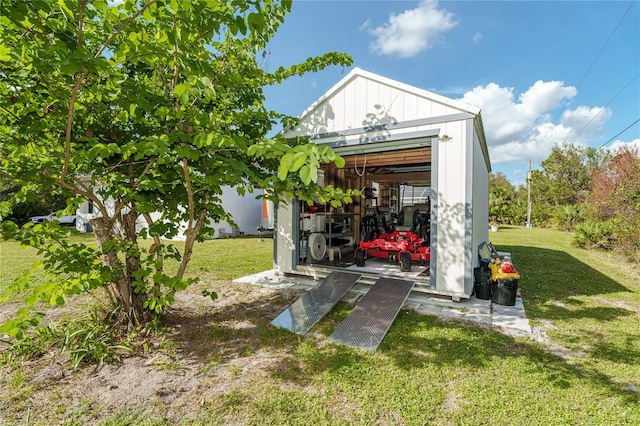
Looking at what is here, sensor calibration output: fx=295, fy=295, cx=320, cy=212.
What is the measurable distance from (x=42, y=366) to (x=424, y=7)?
7683 millimetres

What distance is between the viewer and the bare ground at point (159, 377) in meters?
2.22

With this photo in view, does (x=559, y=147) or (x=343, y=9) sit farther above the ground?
(x=559, y=147)

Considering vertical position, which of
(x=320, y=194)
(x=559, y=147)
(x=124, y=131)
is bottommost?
(x=320, y=194)

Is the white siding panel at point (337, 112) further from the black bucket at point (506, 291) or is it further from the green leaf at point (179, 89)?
the green leaf at point (179, 89)

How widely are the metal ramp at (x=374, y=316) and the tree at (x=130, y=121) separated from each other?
1.66 metres

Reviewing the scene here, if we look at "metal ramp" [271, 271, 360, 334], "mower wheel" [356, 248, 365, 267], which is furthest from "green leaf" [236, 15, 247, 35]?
"mower wheel" [356, 248, 365, 267]

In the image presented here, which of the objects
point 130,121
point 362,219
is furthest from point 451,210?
point 362,219

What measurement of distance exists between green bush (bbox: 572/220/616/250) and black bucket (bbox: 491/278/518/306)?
1025 centimetres

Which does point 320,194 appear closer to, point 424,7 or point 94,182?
point 94,182

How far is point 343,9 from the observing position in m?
5.81

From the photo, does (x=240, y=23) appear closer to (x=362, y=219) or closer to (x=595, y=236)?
(x=362, y=219)

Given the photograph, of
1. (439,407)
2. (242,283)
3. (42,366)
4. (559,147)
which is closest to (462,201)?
(439,407)

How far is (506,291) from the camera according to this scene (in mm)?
4594

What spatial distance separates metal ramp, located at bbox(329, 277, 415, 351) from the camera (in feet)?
11.1
